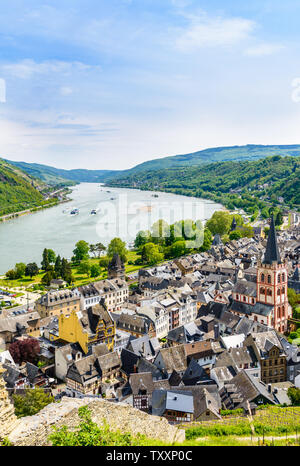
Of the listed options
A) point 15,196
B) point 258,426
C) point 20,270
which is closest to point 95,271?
point 20,270

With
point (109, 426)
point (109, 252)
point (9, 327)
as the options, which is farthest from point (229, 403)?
point (109, 252)

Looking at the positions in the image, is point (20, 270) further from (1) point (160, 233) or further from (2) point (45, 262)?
(1) point (160, 233)

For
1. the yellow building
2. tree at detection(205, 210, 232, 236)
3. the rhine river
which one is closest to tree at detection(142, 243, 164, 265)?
the rhine river

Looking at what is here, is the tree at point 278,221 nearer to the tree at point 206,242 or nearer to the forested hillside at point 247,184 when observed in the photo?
the forested hillside at point 247,184

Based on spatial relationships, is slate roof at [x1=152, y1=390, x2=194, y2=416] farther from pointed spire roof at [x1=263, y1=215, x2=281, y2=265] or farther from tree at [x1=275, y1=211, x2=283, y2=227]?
tree at [x1=275, y1=211, x2=283, y2=227]

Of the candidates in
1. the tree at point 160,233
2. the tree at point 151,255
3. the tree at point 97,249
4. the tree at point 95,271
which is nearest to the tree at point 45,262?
the tree at point 95,271

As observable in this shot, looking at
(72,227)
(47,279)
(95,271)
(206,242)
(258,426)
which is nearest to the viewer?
(258,426)
